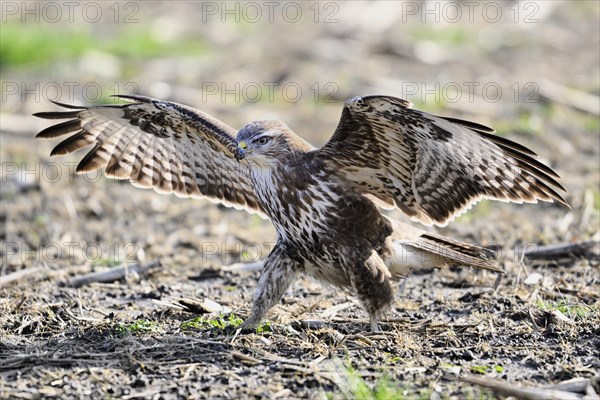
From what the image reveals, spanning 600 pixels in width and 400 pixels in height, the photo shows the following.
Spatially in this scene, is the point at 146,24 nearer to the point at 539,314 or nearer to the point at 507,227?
the point at 507,227

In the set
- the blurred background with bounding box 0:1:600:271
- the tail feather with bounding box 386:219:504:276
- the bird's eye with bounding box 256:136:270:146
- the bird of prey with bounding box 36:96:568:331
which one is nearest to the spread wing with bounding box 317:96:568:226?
the bird of prey with bounding box 36:96:568:331

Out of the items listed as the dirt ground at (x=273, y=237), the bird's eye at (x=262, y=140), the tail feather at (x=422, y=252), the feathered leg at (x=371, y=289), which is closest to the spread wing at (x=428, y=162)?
the tail feather at (x=422, y=252)

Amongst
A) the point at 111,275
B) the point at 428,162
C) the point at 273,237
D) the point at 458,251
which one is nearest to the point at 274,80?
the point at 273,237

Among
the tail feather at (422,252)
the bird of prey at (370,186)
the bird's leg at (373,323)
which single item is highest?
the bird of prey at (370,186)

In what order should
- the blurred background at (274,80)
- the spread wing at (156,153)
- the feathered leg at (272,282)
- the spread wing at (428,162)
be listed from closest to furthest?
the spread wing at (428,162), the feathered leg at (272,282), the spread wing at (156,153), the blurred background at (274,80)

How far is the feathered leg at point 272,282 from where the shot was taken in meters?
6.67

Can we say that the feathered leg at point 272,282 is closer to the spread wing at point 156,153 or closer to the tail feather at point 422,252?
the tail feather at point 422,252

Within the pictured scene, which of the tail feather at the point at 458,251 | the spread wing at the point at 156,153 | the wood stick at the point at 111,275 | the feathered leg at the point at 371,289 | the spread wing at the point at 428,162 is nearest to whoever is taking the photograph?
the spread wing at the point at 428,162

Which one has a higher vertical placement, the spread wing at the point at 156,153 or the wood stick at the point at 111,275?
the spread wing at the point at 156,153

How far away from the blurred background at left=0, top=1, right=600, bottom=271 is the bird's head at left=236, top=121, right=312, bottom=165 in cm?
233

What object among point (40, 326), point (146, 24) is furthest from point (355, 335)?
point (146, 24)

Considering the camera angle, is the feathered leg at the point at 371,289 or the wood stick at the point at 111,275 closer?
the feathered leg at the point at 371,289

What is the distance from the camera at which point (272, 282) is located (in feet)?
22.0

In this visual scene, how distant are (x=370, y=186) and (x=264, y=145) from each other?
0.86 metres
